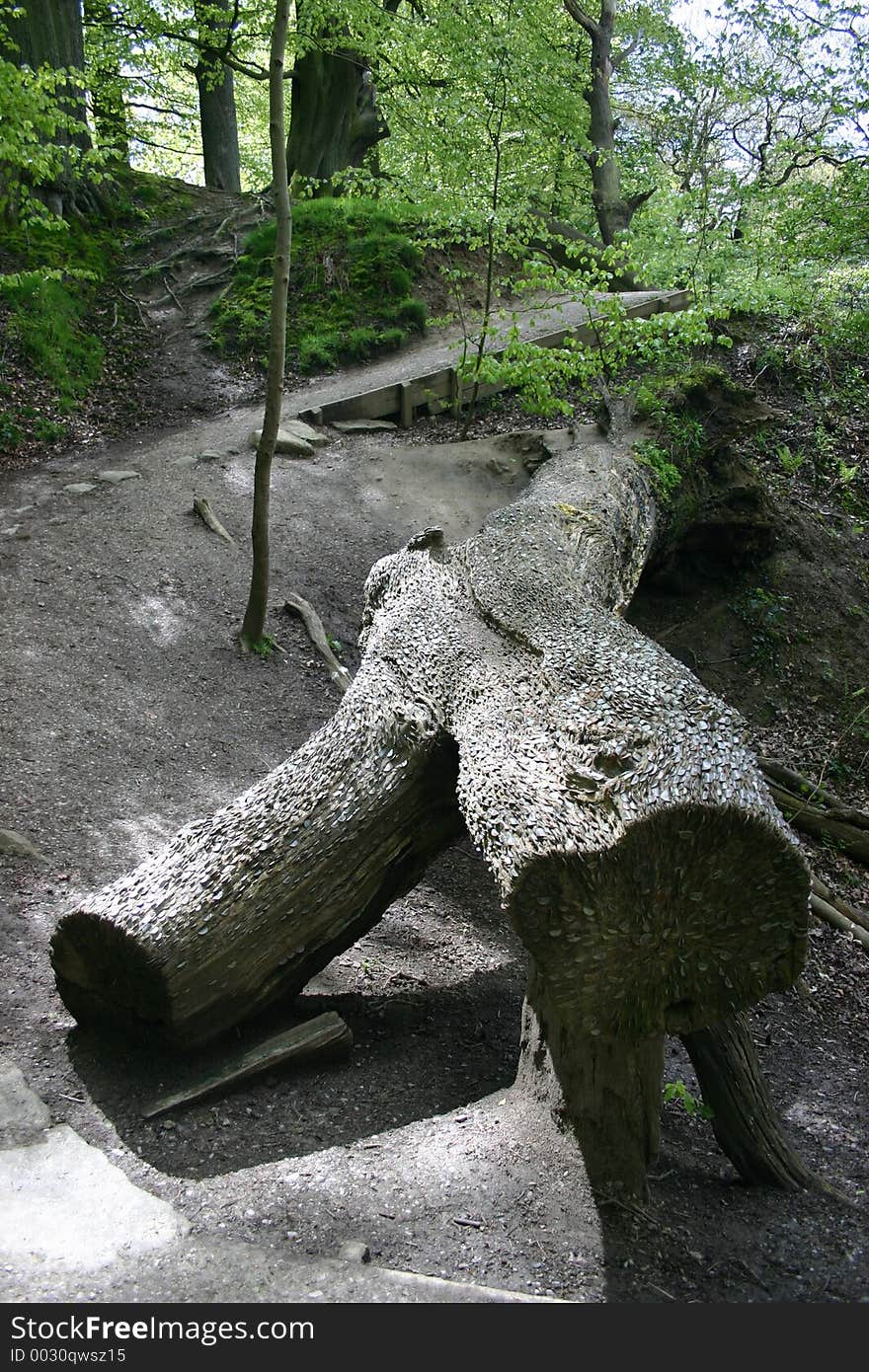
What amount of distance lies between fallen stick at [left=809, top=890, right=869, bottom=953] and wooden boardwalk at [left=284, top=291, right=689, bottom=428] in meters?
7.06

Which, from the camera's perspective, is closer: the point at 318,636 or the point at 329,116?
the point at 318,636

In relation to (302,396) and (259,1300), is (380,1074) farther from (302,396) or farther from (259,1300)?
(302,396)

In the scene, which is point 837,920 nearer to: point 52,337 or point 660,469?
point 660,469

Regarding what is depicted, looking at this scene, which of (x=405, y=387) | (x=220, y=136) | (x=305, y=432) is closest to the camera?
(x=305, y=432)

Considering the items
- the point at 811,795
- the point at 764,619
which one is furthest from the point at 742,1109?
the point at 764,619

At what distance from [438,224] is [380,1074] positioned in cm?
869

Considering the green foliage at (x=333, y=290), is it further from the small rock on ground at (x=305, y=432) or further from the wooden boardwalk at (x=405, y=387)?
the small rock on ground at (x=305, y=432)

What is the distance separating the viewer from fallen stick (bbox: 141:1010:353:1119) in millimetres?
3516

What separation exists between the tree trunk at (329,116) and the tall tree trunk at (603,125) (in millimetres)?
4203

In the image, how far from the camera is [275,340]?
656 centimetres

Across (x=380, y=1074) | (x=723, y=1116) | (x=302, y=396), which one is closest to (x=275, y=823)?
(x=380, y=1074)

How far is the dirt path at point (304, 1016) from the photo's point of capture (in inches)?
115

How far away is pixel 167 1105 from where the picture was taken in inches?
136

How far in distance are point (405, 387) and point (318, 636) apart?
4.94 metres
